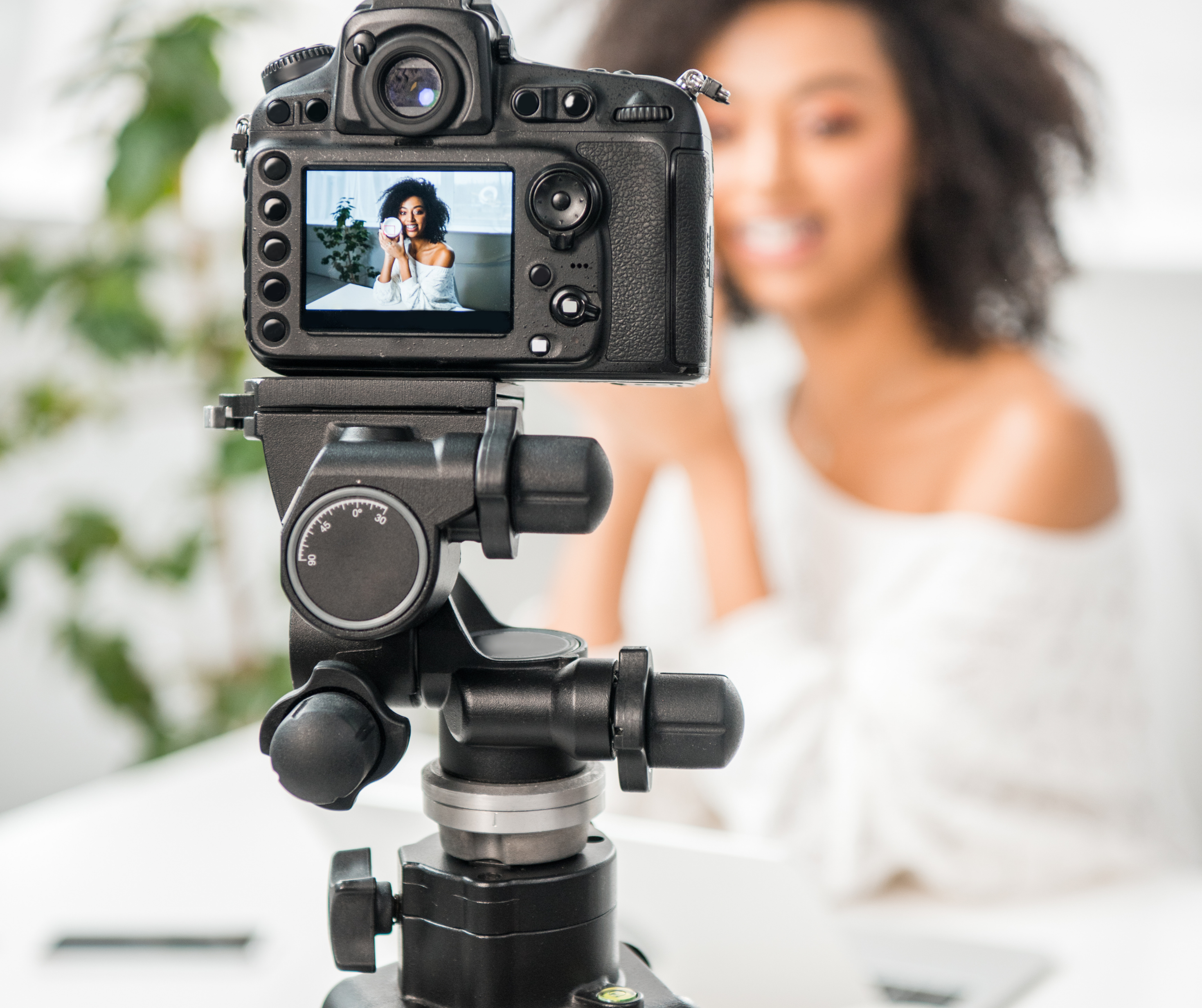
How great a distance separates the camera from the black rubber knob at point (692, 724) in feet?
1.35

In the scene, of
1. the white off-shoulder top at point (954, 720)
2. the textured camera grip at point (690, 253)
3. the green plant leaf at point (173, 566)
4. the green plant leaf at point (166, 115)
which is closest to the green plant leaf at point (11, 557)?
the green plant leaf at point (173, 566)

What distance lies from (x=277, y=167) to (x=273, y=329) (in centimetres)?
6

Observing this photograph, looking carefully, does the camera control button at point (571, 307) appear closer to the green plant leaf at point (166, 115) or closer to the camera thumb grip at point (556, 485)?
the camera thumb grip at point (556, 485)

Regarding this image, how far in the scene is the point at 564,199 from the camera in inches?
16.6

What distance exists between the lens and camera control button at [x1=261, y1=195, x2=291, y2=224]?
0.43 m

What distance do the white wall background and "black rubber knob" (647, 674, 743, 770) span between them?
1.14m

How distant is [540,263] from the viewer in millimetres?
430

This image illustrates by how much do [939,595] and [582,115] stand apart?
850mm

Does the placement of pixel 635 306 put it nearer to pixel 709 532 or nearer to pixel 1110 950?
pixel 1110 950

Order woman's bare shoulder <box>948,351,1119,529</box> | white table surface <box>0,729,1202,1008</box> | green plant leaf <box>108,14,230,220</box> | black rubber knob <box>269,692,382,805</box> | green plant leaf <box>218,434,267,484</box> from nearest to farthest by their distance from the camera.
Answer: black rubber knob <box>269,692,382,805</box> → white table surface <box>0,729,1202,1008</box> → woman's bare shoulder <box>948,351,1119,529</box> → green plant leaf <box>108,14,230,220</box> → green plant leaf <box>218,434,267,484</box>

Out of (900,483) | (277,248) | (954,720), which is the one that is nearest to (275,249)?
(277,248)

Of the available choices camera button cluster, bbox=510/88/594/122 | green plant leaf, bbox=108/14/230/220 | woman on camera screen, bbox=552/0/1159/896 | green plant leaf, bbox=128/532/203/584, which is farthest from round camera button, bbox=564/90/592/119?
green plant leaf, bbox=128/532/203/584

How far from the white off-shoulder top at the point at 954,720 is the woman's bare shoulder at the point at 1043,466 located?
1.0 inches

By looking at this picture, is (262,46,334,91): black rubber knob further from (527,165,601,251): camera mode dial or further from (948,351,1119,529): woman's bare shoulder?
(948,351,1119,529): woman's bare shoulder
